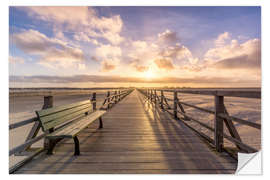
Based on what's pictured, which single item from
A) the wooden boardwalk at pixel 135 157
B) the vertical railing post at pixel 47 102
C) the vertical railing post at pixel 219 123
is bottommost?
the wooden boardwalk at pixel 135 157

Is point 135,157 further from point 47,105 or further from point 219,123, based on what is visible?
point 47,105

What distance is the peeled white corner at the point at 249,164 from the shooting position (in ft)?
5.65

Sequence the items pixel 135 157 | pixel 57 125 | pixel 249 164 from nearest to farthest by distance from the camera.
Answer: pixel 249 164 < pixel 135 157 < pixel 57 125

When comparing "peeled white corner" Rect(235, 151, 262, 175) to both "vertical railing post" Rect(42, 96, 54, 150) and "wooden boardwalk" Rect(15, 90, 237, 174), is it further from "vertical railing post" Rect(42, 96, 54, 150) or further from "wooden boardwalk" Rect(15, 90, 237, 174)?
"vertical railing post" Rect(42, 96, 54, 150)

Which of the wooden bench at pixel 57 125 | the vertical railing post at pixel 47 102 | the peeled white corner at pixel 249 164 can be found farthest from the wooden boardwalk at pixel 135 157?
the vertical railing post at pixel 47 102

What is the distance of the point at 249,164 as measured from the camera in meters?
1.73

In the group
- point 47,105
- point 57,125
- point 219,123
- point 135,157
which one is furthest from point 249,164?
point 47,105

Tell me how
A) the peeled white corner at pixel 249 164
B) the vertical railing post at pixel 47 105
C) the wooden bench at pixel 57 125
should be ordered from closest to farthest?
the peeled white corner at pixel 249 164, the wooden bench at pixel 57 125, the vertical railing post at pixel 47 105

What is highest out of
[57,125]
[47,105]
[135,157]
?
[47,105]

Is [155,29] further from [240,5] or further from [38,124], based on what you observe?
[38,124]

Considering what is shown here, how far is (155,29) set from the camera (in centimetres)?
460

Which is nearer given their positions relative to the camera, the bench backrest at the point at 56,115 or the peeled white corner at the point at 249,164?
the peeled white corner at the point at 249,164

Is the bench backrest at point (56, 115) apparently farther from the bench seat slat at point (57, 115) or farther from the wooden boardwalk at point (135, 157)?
the wooden boardwalk at point (135, 157)
